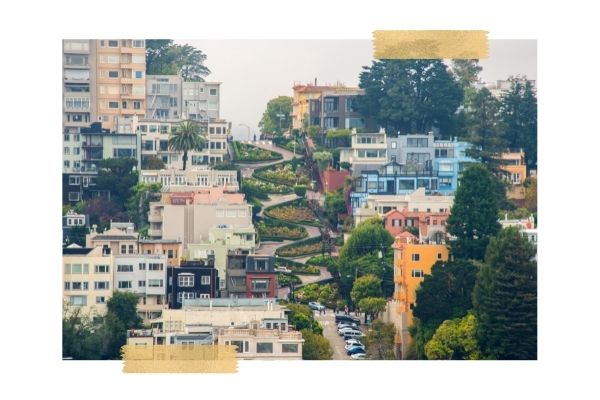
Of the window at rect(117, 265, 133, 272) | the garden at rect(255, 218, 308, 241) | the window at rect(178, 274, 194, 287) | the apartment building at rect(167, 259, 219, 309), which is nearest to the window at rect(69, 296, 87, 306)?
the window at rect(117, 265, 133, 272)

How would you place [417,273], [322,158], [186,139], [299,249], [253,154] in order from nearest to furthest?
1. [417,273]
2. [299,249]
3. [186,139]
4. [322,158]
5. [253,154]

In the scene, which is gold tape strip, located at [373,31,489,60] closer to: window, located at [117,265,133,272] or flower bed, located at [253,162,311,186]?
flower bed, located at [253,162,311,186]

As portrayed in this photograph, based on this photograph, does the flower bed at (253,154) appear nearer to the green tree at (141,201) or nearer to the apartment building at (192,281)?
the green tree at (141,201)

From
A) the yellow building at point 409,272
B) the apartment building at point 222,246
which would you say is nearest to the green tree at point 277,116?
the apartment building at point 222,246

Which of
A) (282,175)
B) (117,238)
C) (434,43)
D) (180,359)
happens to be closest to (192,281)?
(117,238)

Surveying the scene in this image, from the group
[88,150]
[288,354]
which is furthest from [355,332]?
[88,150]

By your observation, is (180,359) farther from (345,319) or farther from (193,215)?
(193,215)

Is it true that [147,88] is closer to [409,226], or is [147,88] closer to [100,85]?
[100,85]
